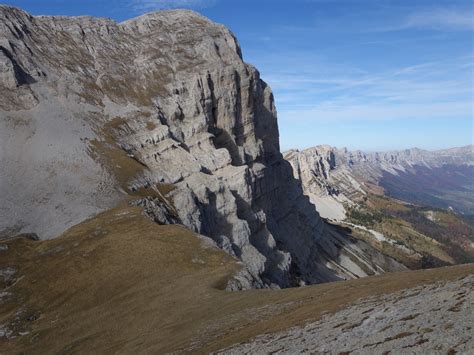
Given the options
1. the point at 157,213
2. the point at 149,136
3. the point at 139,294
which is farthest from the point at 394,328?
the point at 149,136

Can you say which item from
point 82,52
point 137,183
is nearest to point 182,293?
point 137,183

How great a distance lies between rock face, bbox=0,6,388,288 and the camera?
89312 millimetres

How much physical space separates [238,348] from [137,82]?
123 m

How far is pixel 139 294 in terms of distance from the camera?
53.5 metres

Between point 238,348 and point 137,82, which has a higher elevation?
point 137,82

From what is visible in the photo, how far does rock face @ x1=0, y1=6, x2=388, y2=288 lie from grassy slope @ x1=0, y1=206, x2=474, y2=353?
23.6 feet

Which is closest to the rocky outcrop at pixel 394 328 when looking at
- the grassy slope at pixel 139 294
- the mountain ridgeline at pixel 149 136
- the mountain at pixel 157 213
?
the mountain at pixel 157 213

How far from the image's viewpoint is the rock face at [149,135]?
89.3 meters

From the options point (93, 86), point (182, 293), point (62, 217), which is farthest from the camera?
point (93, 86)

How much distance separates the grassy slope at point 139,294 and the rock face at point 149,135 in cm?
720

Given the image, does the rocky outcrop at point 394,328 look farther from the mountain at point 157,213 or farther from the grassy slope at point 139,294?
the grassy slope at point 139,294

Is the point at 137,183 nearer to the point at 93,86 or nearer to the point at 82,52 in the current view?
the point at 93,86

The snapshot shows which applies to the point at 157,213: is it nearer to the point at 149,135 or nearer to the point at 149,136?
the point at 149,136

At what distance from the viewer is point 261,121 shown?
163m
